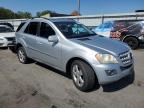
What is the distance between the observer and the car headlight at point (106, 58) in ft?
16.5

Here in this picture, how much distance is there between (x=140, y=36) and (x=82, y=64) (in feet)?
24.9

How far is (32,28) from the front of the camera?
297 inches

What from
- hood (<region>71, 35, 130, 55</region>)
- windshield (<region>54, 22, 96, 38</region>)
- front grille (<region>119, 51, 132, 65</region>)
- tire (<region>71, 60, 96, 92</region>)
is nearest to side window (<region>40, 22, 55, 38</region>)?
windshield (<region>54, 22, 96, 38</region>)

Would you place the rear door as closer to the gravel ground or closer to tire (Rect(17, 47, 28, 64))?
tire (Rect(17, 47, 28, 64))

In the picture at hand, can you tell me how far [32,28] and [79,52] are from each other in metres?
2.79

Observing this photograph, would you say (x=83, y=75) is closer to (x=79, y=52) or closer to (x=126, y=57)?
(x=79, y=52)

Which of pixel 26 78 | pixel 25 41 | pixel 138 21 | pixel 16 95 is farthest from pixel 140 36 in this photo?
pixel 16 95

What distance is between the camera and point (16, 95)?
5320mm

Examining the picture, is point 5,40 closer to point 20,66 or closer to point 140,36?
point 20,66

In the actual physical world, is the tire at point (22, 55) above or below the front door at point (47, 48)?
below

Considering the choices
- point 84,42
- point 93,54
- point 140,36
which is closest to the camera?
point 93,54

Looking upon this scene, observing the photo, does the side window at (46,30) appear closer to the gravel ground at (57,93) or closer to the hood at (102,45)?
the hood at (102,45)

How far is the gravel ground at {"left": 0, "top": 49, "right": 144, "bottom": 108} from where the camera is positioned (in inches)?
188

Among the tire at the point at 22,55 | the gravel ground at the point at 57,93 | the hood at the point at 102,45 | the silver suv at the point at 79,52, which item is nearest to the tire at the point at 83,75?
the silver suv at the point at 79,52
